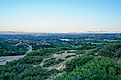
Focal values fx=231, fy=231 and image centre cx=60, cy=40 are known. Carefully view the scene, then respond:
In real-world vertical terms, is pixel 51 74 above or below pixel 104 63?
below

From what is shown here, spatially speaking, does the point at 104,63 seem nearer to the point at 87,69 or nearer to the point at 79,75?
the point at 87,69

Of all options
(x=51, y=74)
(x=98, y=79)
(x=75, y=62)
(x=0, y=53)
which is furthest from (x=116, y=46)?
(x=0, y=53)

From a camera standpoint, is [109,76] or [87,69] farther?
[87,69]

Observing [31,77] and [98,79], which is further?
[31,77]

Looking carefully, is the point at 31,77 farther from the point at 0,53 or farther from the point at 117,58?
the point at 0,53

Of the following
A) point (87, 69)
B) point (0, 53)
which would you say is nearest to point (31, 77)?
point (87, 69)

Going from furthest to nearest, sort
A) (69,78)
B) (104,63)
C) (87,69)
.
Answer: (104,63), (87,69), (69,78)

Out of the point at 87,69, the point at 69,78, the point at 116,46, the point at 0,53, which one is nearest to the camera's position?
the point at 69,78

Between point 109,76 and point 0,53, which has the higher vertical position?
point 109,76

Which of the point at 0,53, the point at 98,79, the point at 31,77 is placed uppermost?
the point at 98,79
